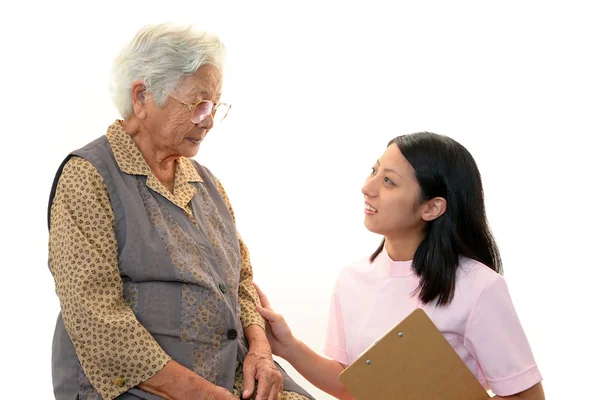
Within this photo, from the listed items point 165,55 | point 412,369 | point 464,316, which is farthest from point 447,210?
point 165,55

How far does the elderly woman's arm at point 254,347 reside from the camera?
2047 millimetres

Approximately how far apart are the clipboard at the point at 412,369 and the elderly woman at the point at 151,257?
9.4 inches

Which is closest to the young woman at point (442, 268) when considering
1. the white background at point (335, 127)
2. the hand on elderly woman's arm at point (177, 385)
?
the hand on elderly woman's arm at point (177, 385)

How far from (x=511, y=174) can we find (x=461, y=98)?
1.25 feet

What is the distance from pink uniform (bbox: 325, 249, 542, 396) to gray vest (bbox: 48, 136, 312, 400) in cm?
41

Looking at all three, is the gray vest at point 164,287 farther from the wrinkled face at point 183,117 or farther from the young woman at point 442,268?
the young woman at point 442,268

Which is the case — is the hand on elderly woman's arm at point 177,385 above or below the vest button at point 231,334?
below

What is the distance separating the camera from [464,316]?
2109mm

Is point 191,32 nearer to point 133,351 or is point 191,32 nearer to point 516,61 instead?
point 133,351

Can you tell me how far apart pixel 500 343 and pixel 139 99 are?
112 centimetres

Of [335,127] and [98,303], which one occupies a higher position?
[335,127]

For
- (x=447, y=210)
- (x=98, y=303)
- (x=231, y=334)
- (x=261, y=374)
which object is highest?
(x=447, y=210)

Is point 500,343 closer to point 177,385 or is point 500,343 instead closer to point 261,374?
point 261,374

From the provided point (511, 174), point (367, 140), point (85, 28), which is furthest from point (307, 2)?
point (511, 174)
